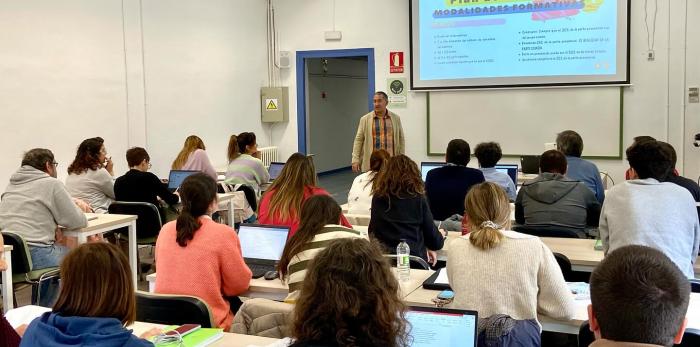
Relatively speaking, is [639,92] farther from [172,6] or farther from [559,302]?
[559,302]

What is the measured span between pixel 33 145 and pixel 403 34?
5.07 metres

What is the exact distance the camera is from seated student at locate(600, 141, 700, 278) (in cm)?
330

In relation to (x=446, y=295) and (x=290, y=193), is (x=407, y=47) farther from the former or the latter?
(x=446, y=295)

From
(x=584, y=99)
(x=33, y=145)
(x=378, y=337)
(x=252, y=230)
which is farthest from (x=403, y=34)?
(x=378, y=337)

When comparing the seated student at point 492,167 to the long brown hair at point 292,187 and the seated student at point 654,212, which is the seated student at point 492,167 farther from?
the seated student at point 654,212

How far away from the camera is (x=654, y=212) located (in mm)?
3312

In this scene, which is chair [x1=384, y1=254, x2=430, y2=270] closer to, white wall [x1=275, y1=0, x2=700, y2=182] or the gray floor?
white wall [x1=275, y1=0, x2=700, y2=182]

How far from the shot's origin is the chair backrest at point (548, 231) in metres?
4.41

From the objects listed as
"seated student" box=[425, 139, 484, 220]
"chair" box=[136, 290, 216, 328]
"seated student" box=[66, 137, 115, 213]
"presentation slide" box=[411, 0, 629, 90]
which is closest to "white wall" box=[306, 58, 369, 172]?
"presentation slide" box=[411, 0, 629, 90]

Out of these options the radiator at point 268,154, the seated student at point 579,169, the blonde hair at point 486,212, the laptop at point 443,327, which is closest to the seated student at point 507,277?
the blonde hair at point 486,212

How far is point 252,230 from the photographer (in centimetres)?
393

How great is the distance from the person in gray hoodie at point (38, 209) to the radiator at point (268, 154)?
216 inches

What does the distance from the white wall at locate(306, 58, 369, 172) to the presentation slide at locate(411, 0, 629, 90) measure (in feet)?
11.6

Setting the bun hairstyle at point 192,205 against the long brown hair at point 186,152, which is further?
the long brown hair at point 186,152
